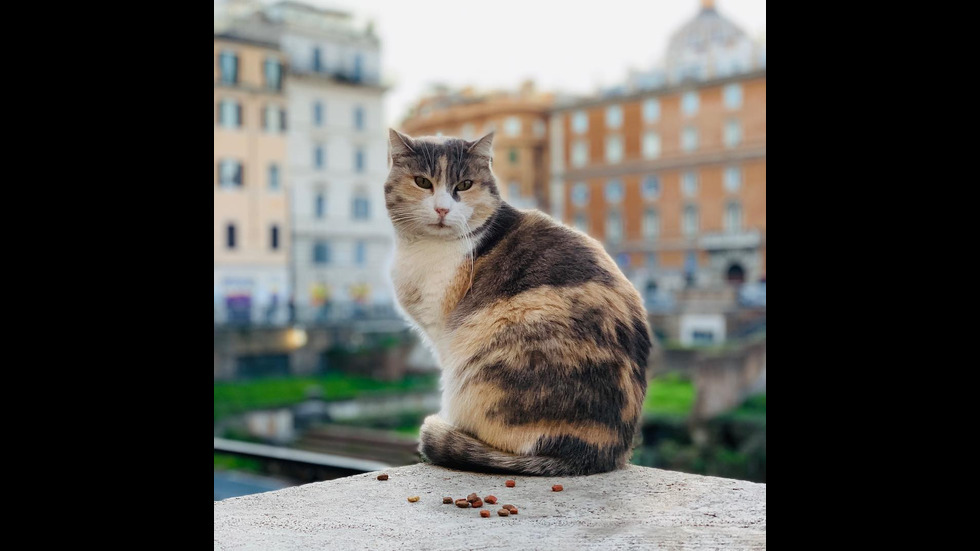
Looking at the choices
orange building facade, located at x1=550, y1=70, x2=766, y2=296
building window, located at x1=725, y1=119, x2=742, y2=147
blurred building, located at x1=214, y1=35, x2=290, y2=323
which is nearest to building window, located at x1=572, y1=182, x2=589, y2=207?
orange building facade, located at x1=550, y1=70, x2=766, y2=296

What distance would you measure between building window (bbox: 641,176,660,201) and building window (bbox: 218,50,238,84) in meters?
11.8

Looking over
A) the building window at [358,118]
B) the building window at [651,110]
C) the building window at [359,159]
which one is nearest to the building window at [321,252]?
the building window at [359,159]

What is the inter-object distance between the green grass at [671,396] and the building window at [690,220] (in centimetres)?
777

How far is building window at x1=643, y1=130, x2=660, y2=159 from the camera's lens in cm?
2505

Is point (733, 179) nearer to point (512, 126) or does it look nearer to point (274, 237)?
point (512, 126)

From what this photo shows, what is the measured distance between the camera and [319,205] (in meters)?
21.2

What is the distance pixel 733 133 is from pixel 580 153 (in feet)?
15.0

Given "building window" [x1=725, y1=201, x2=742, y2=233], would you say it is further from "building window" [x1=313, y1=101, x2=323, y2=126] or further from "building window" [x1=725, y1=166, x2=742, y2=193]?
"building window" [x1=313, y1=101, x2=323, y2=126]

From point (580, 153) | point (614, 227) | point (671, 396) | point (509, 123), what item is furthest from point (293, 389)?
point (580, 153)

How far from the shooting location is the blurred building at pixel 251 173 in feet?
64.6

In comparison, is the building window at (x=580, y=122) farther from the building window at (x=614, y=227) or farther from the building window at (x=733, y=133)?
the building window at (x=733, y=133)
